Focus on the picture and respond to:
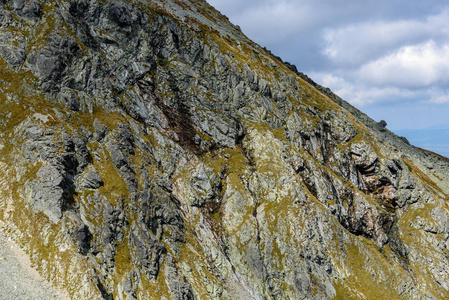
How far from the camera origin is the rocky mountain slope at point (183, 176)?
105ft

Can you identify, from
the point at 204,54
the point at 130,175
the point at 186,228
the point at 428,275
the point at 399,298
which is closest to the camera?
the point at 130,175

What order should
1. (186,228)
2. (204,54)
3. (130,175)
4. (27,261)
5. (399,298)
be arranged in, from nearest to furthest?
(27,261) → (130,175) → (186,228) → (399,298) → (204,54)

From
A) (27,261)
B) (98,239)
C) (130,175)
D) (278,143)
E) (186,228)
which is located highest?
(278,143)

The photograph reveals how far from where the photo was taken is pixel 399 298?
147 feet

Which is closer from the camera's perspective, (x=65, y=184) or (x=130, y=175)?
(x=65, y=184)

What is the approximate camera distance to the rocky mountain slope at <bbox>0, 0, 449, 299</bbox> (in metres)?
31.9

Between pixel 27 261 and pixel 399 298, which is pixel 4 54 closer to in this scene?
pixel 27 261

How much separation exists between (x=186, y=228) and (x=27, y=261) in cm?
2051

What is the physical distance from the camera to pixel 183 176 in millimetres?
47938

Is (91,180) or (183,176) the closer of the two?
(91,180)

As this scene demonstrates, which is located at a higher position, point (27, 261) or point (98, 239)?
point (98, 239)

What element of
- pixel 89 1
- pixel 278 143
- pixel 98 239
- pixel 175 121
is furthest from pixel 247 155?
pixel 89 1

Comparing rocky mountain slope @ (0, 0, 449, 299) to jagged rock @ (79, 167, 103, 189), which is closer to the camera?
rocky mountain slope @ (0, 0, 449, 299)

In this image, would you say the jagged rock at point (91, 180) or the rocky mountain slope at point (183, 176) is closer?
the rocky mountain slope at point (183, 176)
